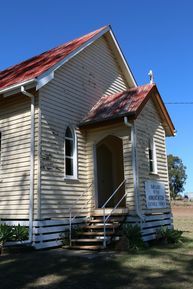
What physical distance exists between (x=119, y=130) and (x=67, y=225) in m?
3.96

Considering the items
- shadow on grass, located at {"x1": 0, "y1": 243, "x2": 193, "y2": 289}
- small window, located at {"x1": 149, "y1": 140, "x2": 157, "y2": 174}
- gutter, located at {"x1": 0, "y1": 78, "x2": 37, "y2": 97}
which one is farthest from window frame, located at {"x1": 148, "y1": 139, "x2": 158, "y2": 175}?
gutter, located at {"x1": 0, "y1": 78, "x2": 37, "y2": 97}

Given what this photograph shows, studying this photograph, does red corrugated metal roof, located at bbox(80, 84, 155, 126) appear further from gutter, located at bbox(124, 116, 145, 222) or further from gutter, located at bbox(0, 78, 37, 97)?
gutter, located at bbox(0, 78, 37, 97)

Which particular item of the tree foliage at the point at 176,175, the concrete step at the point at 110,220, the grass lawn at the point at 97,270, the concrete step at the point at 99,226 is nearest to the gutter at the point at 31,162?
the grass lawn at the point at 97,270

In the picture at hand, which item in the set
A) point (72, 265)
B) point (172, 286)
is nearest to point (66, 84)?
point (72, 265)

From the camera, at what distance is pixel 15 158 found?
1316 centimetres

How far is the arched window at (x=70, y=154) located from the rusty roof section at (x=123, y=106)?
0.62m

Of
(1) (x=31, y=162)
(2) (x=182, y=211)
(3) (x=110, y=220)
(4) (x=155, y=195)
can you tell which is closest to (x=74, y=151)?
(1) (x=31, y=162)

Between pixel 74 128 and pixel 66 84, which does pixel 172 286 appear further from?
pixel 66 84

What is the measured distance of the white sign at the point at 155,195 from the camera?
46.2 feet

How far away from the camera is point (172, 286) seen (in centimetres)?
703

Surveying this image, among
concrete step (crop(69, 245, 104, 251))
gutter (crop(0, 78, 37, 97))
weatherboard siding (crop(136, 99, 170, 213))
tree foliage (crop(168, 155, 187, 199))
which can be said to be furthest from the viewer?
tree foliage (crop(168, 155, 187, 199))

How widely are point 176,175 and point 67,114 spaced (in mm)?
101533

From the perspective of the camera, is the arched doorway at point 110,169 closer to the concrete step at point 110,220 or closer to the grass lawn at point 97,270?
the concrete step at point 110,220

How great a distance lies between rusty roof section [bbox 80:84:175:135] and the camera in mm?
13695
